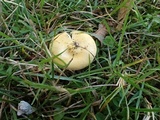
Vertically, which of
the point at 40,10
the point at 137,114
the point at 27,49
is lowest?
the point at 137,114

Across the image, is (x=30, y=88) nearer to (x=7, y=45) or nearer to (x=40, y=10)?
(x=7, y=45)

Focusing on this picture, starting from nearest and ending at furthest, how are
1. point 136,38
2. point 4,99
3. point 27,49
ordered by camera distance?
point 4,99
point 27,49
point 136,38

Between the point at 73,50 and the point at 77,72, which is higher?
the point at 73,50

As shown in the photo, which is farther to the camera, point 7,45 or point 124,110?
point 7,45

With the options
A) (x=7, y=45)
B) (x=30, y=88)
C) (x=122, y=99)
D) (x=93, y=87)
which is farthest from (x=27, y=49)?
(x=122, y=99)

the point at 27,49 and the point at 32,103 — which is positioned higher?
the point at 27,49
